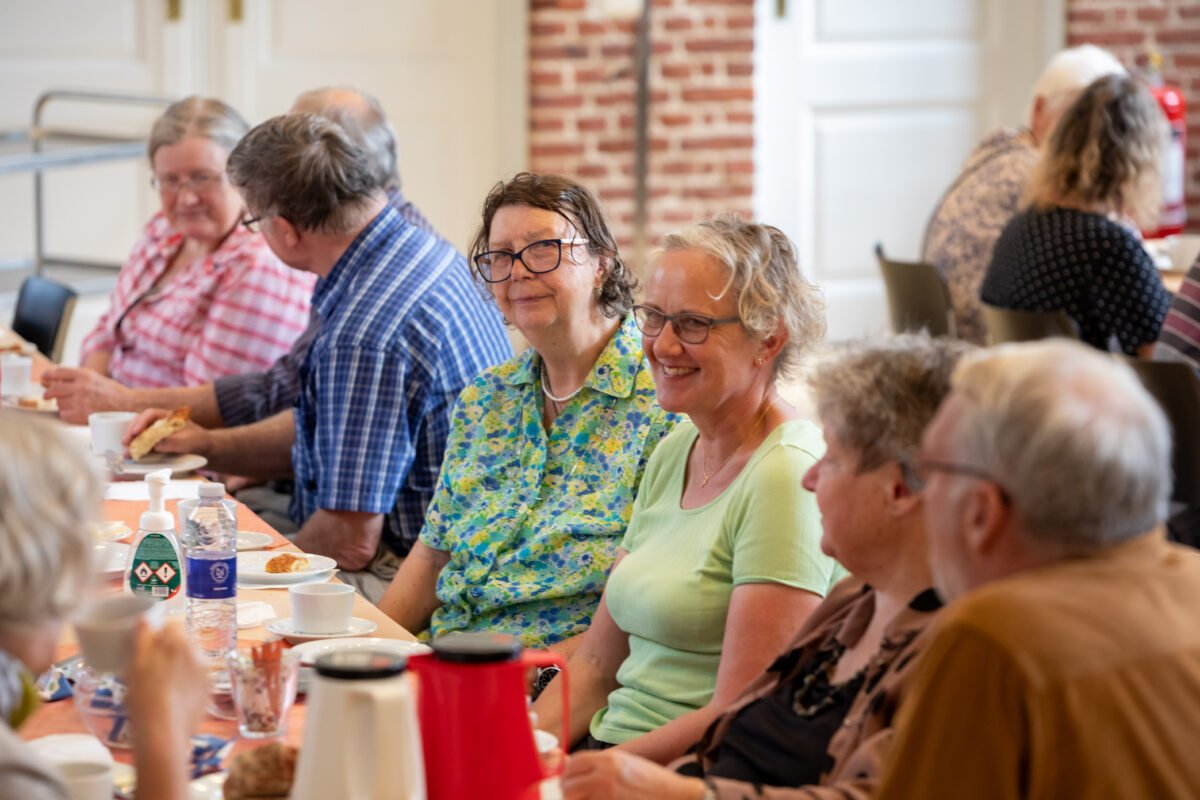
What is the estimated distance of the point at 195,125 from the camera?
3512 mm

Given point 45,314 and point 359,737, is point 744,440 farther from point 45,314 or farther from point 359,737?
→ point 45,314

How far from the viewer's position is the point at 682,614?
5.89 feet

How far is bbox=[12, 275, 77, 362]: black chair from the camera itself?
3959 mm

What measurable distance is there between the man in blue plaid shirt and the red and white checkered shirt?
48cm

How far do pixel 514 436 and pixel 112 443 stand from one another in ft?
3.06

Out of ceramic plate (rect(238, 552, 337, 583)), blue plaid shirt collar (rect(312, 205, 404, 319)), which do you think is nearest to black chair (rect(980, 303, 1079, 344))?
blue plaid shirt collar (rect(312, 205, 404, 319))

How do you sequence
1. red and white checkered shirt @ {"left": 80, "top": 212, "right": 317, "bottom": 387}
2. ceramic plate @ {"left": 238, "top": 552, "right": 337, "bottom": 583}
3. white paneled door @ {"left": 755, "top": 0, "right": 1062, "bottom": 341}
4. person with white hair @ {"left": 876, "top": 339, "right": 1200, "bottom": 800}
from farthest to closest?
white paneled door @ {"left": 755, "top": 0, "right": 1062, "bottom": 341}
red and white checkered shirt @ {"left": 80, "top": 212, "right": 317, "bottom": 387}
ceramic plate @ {"left": 238, "top": 552, "right": 337, "bottom": 583}
person with white hair @ {"left": 876, "top": 339, "right": 1200, "bottom": 800}

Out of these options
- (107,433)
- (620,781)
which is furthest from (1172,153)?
(620,781)

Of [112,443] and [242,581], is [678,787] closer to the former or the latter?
[242,581]

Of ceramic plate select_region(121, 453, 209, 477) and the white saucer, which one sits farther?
ceramic plate select_region(121, 453, 209, 477)

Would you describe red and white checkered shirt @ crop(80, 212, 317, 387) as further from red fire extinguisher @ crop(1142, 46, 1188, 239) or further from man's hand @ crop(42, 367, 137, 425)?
red fire extinguisher @ crop(1142, 46, 1188, 239)

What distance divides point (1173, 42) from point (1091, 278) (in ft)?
10.0

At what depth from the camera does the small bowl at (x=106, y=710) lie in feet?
4.60

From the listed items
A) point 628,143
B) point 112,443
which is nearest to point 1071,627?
point 112,443
